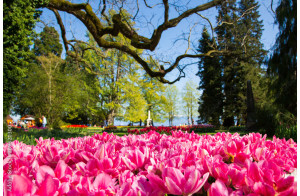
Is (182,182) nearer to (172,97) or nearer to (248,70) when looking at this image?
(248,70)

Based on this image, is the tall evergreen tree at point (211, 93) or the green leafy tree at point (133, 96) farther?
the tall evergreen tree at point (211, 93)

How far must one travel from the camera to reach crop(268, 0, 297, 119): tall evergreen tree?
7.59 m

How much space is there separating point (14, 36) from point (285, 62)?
10.2m

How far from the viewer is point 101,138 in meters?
2.36

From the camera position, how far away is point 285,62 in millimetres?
8250

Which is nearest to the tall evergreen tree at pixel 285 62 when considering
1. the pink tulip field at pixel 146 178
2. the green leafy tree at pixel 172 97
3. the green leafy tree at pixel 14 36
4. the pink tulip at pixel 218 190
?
the pink tulip field at pixel 146 178

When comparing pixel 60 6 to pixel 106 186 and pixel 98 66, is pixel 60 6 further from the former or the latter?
pixel 98 66

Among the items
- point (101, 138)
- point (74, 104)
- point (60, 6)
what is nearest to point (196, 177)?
point (101, 138)

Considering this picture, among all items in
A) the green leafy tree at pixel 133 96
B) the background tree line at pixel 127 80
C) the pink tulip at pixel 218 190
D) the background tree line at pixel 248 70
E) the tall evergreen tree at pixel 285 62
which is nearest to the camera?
the pink tulip at pixel 218 190

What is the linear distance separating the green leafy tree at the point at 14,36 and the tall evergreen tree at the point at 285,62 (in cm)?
887

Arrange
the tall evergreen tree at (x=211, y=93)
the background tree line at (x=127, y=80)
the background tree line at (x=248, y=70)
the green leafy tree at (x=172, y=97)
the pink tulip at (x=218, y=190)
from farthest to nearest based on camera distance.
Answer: the green leafy tree at (x=172, y=97) → the tall evergreen tree at (x=211, y=93) → the background tree line at (x=127, y=80) → the background tree line at (x=248, y=70) → the pink tulip at (x=218, y=190)

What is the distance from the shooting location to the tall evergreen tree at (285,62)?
Result: 759 cm

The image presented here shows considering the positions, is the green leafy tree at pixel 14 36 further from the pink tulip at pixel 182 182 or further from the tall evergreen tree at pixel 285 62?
the tall evergreen tree at pixel 285 62

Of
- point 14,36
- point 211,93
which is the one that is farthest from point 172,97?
point 14,36
